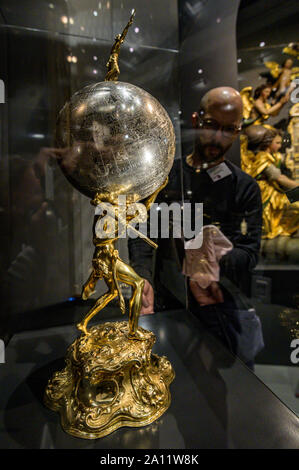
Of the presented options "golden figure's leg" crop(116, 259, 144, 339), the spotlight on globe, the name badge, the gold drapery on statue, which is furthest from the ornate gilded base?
the name badge

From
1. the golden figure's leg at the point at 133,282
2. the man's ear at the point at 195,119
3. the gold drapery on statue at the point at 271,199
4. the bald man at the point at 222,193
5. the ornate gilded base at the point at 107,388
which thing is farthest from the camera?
the man's ear at the point at 195,119

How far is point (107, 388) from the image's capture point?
33.6 inches

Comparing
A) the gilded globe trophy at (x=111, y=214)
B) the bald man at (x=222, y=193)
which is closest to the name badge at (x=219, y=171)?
the bald man at (x=222, y=193)

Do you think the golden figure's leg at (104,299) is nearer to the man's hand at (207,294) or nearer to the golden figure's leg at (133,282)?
the golden figure's leg at (133,282)

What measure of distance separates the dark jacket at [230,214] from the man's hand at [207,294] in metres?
0.11

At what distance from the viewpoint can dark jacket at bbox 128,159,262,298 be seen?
4.25 ft

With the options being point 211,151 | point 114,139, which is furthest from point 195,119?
point 114,139

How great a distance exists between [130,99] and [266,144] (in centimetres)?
87

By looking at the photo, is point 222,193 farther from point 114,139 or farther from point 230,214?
point 114,139

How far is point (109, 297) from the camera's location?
94 centimetres

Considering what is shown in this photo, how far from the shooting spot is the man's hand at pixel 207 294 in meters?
1.46

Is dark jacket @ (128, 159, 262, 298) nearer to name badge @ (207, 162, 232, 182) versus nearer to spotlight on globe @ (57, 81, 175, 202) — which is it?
name badge @ (207, 162, 232, 182)

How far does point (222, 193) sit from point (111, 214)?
0.73 meters

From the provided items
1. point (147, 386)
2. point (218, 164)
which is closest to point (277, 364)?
point (147, 386)
